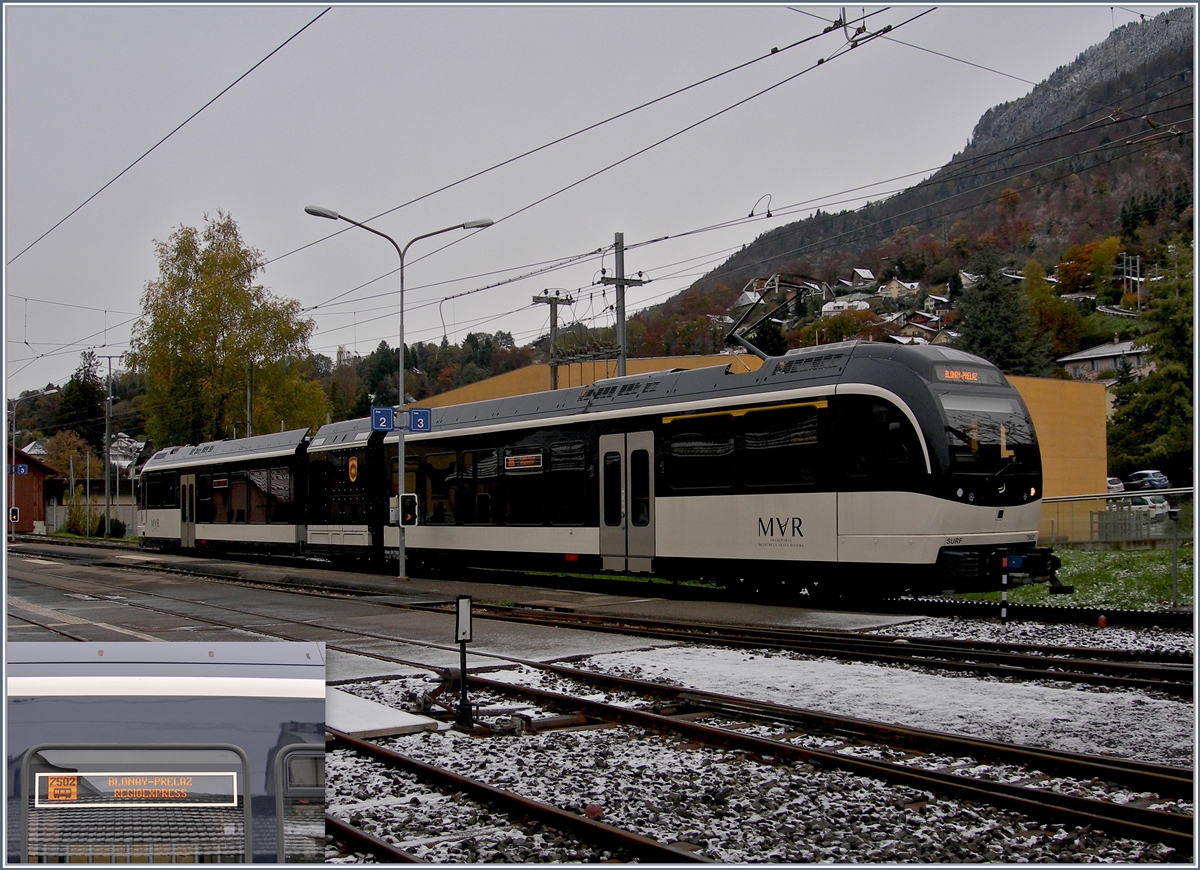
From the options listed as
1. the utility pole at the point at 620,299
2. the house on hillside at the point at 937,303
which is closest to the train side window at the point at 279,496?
the utility pole at the point at 620,299

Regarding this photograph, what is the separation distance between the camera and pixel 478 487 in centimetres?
2170

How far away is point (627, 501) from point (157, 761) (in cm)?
1518

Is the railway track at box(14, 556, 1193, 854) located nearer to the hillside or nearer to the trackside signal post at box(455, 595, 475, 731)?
the trackside signal post at box(455, 595, 475, 731)

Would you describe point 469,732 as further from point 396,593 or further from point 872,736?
point 396,593

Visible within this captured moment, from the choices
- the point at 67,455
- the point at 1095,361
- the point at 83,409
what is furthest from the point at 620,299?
the point at 83,409

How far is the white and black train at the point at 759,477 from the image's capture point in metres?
14.0

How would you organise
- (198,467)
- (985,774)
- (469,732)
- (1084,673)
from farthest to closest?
1. (198,467)
2. (1084,673)
3. (469,732)
4. (985,774)

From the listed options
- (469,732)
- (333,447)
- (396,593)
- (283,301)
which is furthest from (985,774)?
(283,301)

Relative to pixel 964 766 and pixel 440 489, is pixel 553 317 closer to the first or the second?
pixel 440 489

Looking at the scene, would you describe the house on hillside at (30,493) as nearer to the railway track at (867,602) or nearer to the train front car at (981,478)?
the railway track at (867,602)

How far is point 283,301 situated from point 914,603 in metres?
46.4

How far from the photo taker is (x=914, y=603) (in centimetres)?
1633

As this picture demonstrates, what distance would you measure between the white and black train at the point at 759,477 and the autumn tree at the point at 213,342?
33.6 metres

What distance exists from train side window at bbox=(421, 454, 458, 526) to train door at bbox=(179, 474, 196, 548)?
14.6 metres
